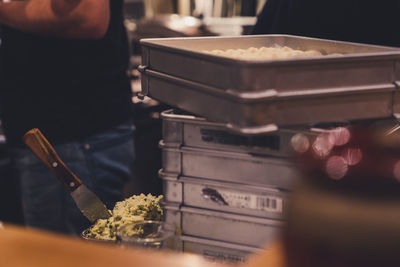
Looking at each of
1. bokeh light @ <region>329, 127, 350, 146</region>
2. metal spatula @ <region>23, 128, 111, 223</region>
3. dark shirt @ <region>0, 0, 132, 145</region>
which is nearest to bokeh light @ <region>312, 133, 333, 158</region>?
bokeh light @ <region>329, 127, 350, 146</region>

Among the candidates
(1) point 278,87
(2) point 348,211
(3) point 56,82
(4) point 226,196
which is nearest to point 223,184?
(4) point 226,196

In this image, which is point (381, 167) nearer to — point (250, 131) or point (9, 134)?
point (250, 131)

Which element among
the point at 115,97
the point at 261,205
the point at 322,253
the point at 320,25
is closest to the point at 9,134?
the point at 115,97

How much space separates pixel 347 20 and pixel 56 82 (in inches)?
43.4

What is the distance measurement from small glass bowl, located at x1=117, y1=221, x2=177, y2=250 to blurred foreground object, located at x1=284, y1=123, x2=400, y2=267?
1.53ft

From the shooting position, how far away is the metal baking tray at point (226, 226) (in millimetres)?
1083

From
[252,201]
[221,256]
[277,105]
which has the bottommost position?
[221,256]

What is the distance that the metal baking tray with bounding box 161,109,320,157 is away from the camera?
1.04 meters

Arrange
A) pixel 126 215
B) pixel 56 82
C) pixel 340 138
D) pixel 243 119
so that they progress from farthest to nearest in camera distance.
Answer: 1. pixel 56 82
2. pixel 126 215
3. pixel 243 119
4. pixel 340 138

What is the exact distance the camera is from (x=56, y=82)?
6.86 ft

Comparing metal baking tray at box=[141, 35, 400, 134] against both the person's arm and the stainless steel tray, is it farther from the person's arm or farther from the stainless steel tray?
the person's arm

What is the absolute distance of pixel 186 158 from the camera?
113 centimetres

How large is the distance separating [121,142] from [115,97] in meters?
0.20

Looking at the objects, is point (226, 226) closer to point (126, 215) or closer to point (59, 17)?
point (126, 215)
